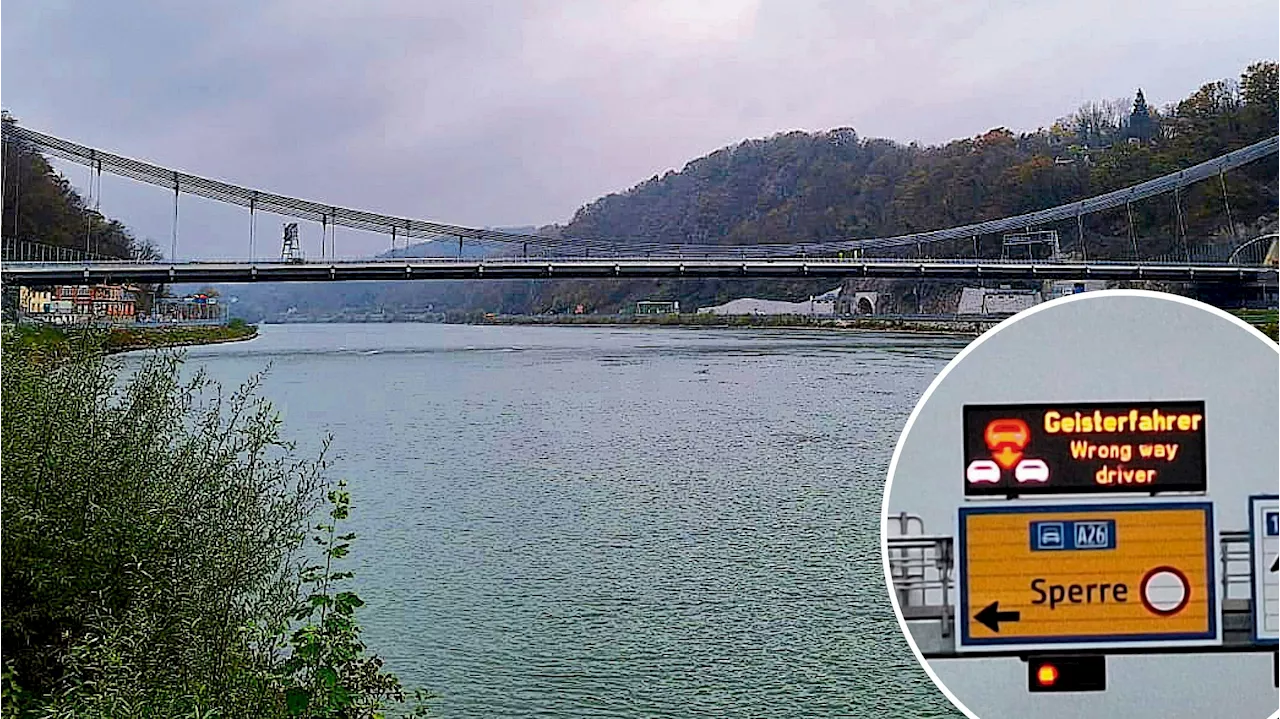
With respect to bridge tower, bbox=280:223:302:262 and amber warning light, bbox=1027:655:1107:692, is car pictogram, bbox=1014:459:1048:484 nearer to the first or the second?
amber warning light, bbox=1027:655:1107:692

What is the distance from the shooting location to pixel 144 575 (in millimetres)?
3545

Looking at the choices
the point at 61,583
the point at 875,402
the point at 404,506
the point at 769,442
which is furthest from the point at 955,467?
the point at 875,402

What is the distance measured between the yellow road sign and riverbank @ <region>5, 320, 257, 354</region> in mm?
4563

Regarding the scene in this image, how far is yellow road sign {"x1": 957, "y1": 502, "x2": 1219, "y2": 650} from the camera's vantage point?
951 millimetres

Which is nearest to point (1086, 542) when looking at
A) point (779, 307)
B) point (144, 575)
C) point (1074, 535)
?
point (1074, 535)

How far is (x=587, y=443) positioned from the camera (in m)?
13.4

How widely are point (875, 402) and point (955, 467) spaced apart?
14.4m

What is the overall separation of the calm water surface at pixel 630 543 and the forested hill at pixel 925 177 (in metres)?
10.1

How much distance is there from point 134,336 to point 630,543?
454 inches

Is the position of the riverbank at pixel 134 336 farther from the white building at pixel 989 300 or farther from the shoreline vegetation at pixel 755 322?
the shoreline vegetation at pixel 755 322

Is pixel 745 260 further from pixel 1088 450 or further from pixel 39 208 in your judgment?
pixel 1088 450

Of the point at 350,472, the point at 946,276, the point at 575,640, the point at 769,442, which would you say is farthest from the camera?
the point at 946,276

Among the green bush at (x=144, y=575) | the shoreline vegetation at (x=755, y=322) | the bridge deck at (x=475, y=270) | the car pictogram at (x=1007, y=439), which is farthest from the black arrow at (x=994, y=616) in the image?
the bridge deck at (x=475, y=270)

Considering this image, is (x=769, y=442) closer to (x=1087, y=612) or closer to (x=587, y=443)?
(x=587, y=443)
